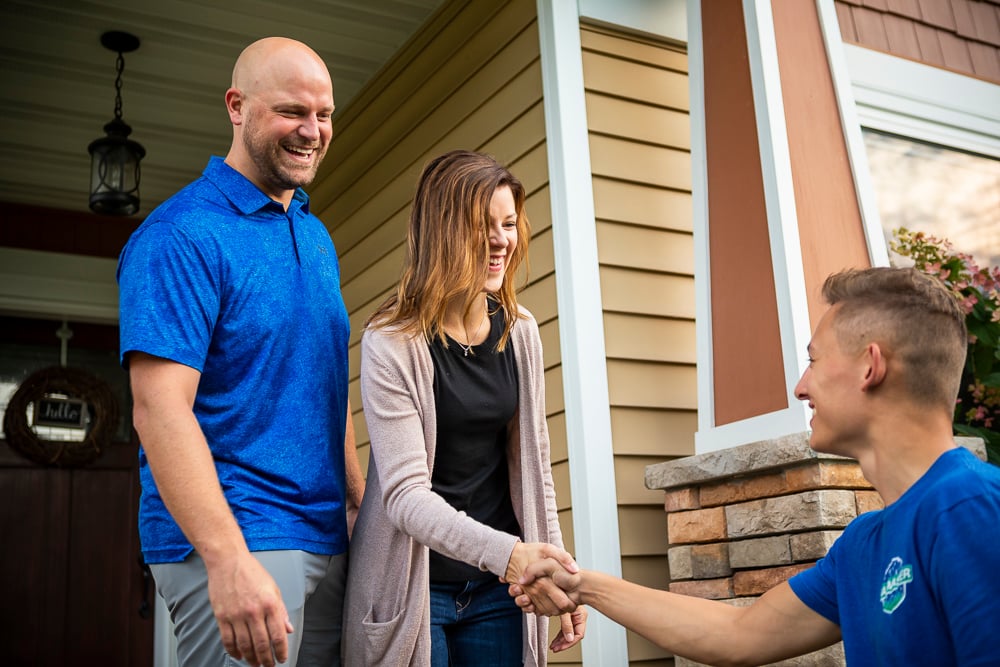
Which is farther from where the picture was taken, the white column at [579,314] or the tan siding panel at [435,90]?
the tan siding panel at [435,90]

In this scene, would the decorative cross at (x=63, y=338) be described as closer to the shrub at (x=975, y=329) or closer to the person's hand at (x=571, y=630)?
the shrub at (x=975, y=329)

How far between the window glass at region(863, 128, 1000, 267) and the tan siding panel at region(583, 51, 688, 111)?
2.24 ft

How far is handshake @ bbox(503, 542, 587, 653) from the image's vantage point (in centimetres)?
173

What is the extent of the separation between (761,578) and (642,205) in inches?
51.5

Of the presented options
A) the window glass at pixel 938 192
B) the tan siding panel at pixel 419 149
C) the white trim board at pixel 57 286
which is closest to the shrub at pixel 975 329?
the window glass at pixel 938 192

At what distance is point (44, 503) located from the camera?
565 centimetres

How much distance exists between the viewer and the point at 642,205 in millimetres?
3293

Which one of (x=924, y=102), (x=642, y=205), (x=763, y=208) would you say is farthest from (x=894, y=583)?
(x=924, y=102)

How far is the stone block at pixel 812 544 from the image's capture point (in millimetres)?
2363

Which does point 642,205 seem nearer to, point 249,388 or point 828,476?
point 828,476

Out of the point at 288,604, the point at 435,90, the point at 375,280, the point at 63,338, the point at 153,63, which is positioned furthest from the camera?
the point at 63,338

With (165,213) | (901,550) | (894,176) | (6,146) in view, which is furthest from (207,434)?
(6,146)

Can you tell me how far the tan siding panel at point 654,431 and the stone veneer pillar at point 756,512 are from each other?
0.57 feet

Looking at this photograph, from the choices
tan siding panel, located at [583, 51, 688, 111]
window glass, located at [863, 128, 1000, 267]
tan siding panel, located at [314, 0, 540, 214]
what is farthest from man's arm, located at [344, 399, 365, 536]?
window glass, located at [863, 128, 1000, 267]
